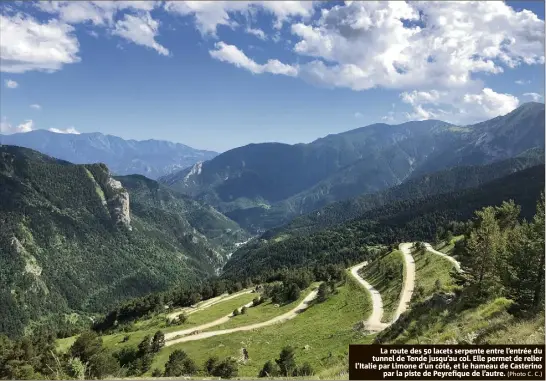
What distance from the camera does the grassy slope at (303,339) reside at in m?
79.0

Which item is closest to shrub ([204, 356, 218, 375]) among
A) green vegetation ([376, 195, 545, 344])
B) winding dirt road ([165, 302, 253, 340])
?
winding dirt road ([165, 302, 253, 340])

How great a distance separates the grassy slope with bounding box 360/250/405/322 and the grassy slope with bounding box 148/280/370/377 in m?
5.31

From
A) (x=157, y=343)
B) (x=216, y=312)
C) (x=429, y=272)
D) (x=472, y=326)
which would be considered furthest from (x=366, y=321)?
(x=216, y=312)

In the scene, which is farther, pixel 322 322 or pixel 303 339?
pixel 322 322

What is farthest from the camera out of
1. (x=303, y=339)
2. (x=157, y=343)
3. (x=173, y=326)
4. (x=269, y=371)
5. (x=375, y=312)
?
(x=173, y=326)

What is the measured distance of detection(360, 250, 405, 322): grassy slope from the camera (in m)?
94.6

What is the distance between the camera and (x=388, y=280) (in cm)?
11650

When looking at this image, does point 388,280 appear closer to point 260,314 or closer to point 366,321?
point 366,321

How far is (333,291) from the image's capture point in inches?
5157

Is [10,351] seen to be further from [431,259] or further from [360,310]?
[431,259]

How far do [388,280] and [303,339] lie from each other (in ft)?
122

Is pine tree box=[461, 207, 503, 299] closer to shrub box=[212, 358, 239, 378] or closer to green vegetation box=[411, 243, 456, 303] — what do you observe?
green vegetation box=[411, 243, 456, 303]

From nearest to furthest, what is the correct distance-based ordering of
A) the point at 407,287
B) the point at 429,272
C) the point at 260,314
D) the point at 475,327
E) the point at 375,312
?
the point at 475,327, the point at 375,312, the point at 407,287, the point at 429,272, the point at 260,314

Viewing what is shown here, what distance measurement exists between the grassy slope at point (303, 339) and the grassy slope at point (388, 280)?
5.31 meters
